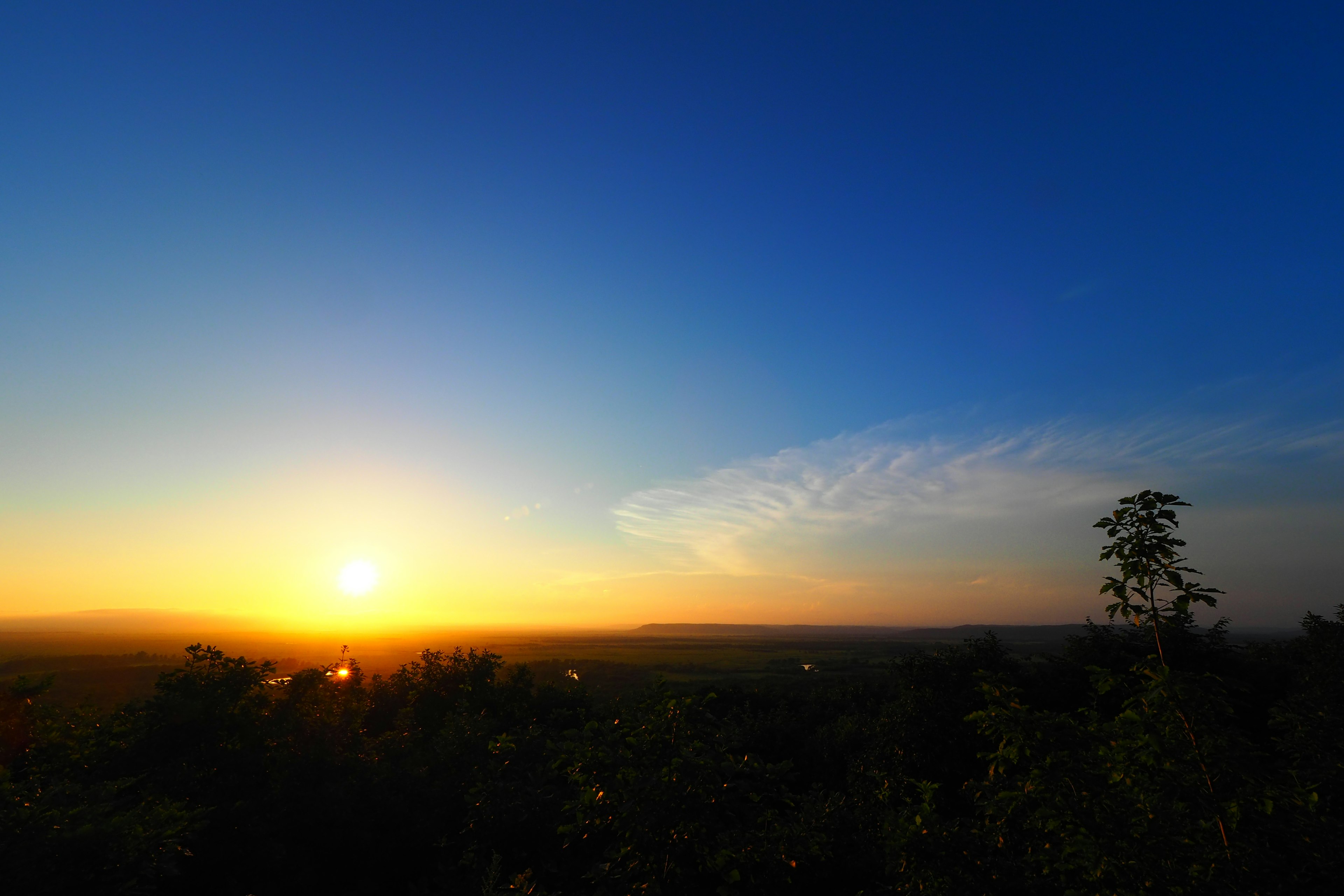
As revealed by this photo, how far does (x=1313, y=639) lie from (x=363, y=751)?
2544 inches

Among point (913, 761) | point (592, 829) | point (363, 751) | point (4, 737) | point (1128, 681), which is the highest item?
point (1128, 681)

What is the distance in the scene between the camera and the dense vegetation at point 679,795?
20.5 ft

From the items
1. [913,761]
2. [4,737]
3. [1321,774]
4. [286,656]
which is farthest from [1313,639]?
[286,656]

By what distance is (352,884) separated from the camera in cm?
1675

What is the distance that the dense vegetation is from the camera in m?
6.24

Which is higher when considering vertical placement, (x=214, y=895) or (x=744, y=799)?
(x=744, y=799)

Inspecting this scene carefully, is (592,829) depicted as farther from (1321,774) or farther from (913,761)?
(913,761)

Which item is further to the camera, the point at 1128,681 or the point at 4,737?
the point at 4,737

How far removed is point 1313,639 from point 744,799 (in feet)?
194

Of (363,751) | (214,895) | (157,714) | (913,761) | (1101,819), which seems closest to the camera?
(1101,819)

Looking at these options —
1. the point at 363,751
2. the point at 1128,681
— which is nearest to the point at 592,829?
the point at 1128,681

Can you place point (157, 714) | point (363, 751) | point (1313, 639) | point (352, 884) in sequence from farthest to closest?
point (1313, 639) < point (363, 751) < point (157, 714) < point (352, 884)

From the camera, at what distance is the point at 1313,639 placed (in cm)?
4250

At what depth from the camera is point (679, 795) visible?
749 centimetres
